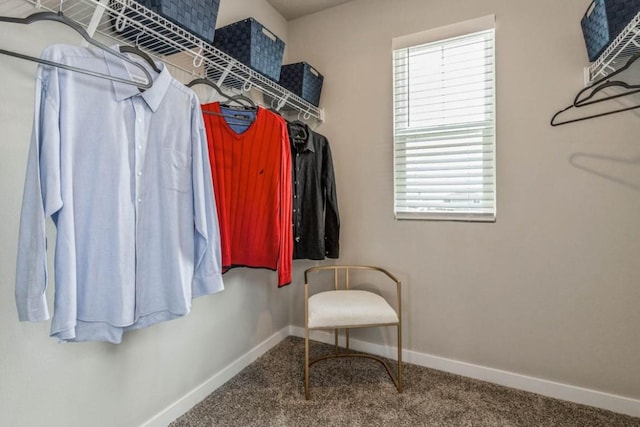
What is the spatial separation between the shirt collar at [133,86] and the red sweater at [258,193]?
436mm

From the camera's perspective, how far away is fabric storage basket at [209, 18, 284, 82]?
1.53 m

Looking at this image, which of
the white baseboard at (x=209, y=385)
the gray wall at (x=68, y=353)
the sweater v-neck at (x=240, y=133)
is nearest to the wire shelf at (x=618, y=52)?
the sweater v-neck at (x=240, y=133)

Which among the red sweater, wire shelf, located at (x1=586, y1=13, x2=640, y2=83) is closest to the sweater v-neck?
the red sweater

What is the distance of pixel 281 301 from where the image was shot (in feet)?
8.08

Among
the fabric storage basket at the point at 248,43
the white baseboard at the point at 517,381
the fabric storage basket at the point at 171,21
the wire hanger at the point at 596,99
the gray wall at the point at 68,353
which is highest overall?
the fabric storage basket at the point at 248,43

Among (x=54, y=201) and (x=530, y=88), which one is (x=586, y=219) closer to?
(x=530, y=88)

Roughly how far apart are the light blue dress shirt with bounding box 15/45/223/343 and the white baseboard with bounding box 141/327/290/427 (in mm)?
772

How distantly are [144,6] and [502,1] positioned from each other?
6.36 ft

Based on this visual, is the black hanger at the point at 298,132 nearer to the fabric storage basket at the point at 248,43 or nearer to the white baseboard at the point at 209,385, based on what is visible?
the fabric storage basket at the point at 248,43

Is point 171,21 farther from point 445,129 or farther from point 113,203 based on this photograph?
point 445,129

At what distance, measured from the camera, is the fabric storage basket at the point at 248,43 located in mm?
1532

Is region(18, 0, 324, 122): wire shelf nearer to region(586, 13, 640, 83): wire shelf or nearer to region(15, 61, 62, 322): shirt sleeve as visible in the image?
region(15, 61, 62, 322): shirt sleeve

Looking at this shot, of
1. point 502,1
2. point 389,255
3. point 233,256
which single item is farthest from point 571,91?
point 233,256

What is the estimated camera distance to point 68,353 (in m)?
1.18
